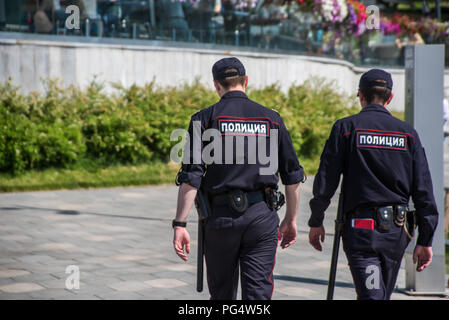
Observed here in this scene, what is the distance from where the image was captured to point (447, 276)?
6379mm

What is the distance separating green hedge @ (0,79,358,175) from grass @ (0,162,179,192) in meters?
0.17

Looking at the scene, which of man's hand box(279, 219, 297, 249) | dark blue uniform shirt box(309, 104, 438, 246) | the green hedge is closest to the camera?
dark blue uniform shirt box(309, 104, 438, 246)

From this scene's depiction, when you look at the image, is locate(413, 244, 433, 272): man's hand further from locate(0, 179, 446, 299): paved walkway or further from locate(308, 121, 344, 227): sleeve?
locate(0, 179, 446, 299): paved walkway

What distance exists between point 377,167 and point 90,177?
8.53 m

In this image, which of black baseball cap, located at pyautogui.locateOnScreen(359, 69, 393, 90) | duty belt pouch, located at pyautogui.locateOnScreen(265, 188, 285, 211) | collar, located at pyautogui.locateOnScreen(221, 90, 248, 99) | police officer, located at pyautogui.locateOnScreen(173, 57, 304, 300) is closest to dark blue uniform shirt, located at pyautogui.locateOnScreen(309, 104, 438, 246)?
black baseball cap, located at pyautogui.locateOnScreen(359, 69, 393, 90)

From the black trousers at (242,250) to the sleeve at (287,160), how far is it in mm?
264

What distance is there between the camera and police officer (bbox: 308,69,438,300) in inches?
150

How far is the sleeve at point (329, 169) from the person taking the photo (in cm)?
395

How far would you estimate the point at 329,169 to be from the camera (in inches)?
156

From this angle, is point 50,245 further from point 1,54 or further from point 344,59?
point 344,59

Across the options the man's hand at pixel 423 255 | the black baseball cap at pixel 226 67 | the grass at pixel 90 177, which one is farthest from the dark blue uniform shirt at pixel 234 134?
the grass at pixel 90 177

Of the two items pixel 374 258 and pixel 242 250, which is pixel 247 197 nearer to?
pixel 242 250

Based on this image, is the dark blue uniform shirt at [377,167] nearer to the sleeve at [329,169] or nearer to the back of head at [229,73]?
the sleeve at [329,169]

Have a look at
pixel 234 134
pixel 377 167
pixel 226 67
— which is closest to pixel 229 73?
pixel 226 67
